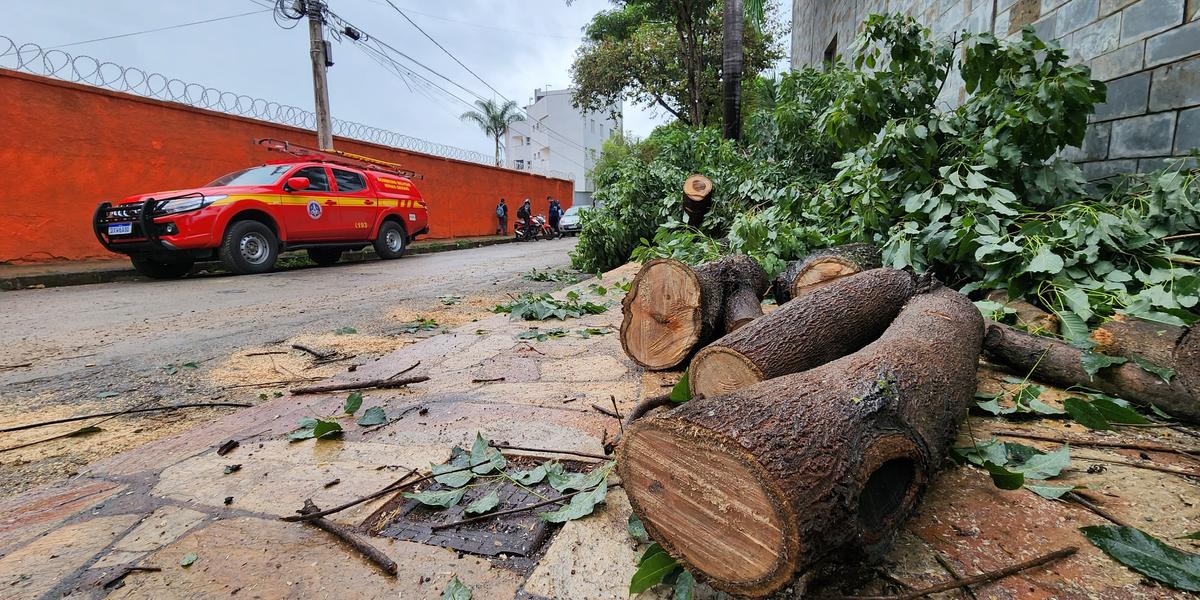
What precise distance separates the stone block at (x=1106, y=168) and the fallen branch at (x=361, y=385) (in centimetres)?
435

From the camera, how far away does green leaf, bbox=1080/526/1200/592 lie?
0.97m

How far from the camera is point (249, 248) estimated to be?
7680mm

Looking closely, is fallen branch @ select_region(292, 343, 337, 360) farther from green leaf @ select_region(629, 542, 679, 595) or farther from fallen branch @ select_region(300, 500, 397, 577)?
green leaf @ select_region(629, 542, 679, 595)

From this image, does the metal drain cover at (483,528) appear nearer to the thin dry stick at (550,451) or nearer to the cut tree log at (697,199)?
the thin dry stick at (550,451)

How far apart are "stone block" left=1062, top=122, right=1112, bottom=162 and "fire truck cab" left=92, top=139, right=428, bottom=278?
917cm

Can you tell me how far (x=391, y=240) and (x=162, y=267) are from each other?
3810 millimetres

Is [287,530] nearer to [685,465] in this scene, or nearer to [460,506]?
[460,506]

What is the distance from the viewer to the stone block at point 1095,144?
3.39 m

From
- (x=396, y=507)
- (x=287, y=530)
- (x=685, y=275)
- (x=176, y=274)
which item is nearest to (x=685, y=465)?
(x=396, y=507)

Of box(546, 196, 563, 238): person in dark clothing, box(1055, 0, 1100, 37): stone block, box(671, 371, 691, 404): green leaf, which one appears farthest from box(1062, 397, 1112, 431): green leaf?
box(546, 196, 563, 238): person in dark clothing

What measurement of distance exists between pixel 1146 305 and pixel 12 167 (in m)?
Answer: 12.2

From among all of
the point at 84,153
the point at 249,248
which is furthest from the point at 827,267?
the point at 84,153

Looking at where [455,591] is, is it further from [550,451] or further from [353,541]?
[550,451]

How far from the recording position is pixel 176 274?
7730 millimetres
